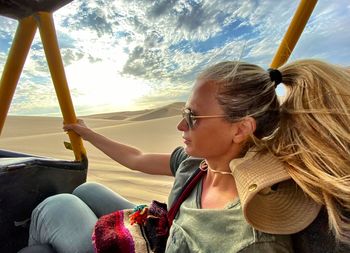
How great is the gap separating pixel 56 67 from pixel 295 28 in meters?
1.34

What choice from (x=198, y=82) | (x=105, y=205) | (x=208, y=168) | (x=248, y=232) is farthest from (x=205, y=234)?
(x=105, y=205)

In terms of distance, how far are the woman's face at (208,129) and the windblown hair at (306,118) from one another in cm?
3

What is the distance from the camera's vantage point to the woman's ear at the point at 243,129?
1.11 m

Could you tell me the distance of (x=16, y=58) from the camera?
1.92m

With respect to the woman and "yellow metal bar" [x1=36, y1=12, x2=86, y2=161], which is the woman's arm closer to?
"yellow metal bar" [x1=36, y1=12, x2=86, y2=161]

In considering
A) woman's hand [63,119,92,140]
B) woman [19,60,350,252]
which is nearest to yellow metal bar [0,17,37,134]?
woman's hand [63,119,92,140]

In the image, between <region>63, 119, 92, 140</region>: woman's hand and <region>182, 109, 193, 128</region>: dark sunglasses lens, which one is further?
<region>63, 119, 92, 140</region>: woman's hand

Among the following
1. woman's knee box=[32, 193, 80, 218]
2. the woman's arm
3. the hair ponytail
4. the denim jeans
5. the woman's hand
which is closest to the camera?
the hair ponytail

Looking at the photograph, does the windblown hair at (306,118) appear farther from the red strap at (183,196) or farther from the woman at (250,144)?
the red strap at (183,196)

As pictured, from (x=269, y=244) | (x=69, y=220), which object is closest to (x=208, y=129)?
(x=269, y=244)

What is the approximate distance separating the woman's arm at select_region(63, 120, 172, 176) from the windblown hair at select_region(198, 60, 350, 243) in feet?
2.13

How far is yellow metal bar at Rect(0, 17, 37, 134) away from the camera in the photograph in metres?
1.91

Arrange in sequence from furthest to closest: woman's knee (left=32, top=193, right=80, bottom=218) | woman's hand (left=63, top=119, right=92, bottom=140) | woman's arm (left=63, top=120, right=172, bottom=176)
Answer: woman's hand (left=63, top=119, right=92, bottom=140), woman's arm (left=63, top=120, right=172, bottom=176), woman's knee (left=32, top=193, right=80, bottom=218)

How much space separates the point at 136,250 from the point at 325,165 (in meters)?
0.68
